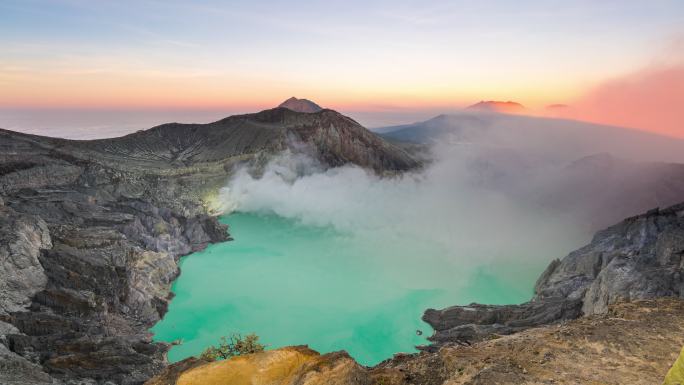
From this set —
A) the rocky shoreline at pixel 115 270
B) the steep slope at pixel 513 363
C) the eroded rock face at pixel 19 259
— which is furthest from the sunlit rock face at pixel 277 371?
the eroded rock face at pixel 19 259

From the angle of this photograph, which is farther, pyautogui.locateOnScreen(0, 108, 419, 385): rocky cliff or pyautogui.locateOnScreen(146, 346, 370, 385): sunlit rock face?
pyautogui.locateOnScreen(0, 108, 419, 385): rocky cliff

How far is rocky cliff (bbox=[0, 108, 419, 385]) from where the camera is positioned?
127 ft

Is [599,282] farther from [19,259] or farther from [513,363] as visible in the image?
[19,259]

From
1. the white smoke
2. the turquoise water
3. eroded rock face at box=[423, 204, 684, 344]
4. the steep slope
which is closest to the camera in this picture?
the steep slope

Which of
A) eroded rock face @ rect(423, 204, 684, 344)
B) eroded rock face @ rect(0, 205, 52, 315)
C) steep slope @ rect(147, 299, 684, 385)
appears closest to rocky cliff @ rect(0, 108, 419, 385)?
eroded rock face @ rect(0, 205, 52, 315)

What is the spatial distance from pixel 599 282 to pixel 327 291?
131 feet

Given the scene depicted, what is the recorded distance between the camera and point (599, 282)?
46.1 m

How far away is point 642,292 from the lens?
4031 cm

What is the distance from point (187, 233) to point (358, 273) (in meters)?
37.8

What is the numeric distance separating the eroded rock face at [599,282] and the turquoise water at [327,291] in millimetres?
5352

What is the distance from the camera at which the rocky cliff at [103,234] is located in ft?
127

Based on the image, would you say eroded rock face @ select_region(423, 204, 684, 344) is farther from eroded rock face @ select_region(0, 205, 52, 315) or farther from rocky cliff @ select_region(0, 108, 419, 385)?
eroded rock face @ select_region(0, 205, 52, 315)

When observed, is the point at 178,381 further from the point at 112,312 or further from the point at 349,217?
the point at 349,217

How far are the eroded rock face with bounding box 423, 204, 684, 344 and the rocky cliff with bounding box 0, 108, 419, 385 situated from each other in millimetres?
35167
